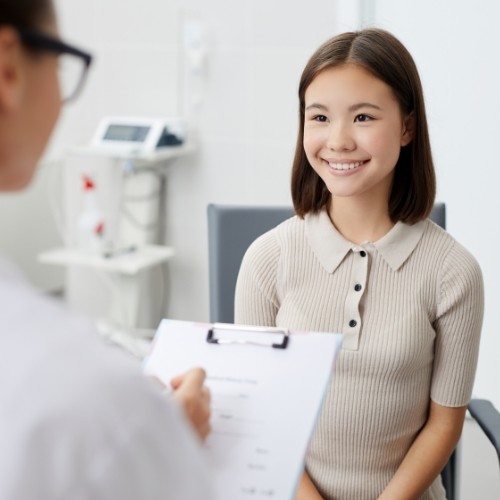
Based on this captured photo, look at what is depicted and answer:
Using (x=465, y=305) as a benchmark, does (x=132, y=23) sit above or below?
above

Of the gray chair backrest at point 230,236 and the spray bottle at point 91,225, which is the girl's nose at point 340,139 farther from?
the spray bottle at point 91,225

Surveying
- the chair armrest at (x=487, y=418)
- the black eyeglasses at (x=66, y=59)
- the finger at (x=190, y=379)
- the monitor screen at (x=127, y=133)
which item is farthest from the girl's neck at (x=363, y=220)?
the monitor screen at (x=127, y=133)

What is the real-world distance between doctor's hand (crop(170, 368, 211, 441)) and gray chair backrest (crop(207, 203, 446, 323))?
687 millimetres

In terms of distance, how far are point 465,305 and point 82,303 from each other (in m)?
2.46

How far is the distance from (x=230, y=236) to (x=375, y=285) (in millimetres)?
374

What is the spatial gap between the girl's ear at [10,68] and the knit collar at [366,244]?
0.83m

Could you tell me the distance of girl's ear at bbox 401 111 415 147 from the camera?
4.47ft

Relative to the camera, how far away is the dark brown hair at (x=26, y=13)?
0.61 metres

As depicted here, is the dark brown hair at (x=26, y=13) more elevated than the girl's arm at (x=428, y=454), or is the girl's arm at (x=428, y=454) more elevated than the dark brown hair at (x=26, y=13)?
the dark brown hair at (x=26, y=13)

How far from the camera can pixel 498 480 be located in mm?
2514

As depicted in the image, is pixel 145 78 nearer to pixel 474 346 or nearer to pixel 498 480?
pixel 498 480

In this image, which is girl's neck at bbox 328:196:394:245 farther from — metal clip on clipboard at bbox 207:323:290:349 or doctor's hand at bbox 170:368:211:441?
doctor's hand at bbox 170:368:211:441

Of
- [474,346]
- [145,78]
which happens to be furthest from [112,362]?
[145,78]

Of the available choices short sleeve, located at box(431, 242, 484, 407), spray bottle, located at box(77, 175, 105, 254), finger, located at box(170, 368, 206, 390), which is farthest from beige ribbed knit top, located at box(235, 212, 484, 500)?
spray bottle, located at box(77, 175, 105, 254)
